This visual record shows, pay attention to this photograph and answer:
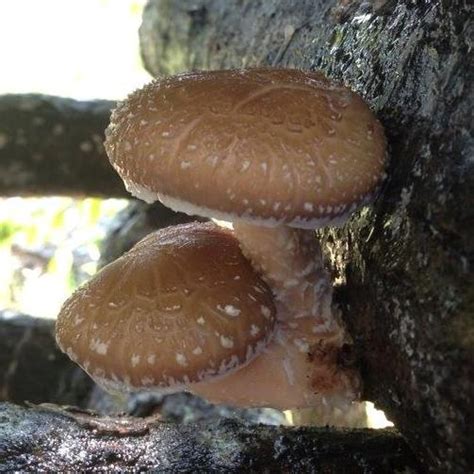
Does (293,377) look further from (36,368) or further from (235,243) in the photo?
(36,368)

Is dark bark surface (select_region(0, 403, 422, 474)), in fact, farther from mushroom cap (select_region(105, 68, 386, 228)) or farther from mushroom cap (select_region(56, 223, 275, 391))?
mushroom cap (select_region(105, 68, 386, 228))

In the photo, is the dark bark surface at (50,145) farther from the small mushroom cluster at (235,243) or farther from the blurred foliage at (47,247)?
the small mushroom cluster at (235,243)

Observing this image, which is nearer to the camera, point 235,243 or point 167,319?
point 167,319

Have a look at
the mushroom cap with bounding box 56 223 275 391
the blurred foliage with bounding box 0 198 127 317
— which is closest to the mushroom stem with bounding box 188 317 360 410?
the mushroom cap with bounding box 56 223 275 391

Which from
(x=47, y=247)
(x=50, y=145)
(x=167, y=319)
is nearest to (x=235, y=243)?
(x=167, y=319)

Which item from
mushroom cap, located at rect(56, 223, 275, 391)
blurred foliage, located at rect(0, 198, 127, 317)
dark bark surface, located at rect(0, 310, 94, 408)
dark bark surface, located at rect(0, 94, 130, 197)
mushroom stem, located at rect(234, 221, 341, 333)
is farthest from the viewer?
blurred foliage, located at rect(0, 198, 127, 317)

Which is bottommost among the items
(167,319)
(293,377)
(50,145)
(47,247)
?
(47,247)
